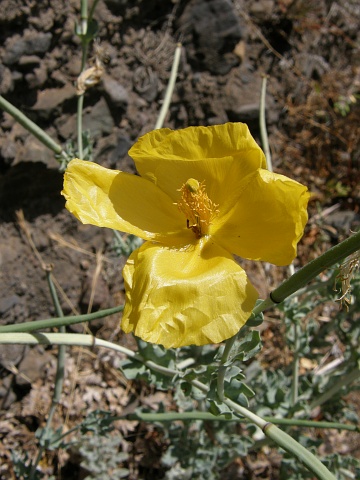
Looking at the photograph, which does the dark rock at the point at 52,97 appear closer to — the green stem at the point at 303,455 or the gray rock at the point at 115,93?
the gray rock at the point at 115,93

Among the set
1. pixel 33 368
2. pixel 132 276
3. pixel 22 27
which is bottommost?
pixel 33 368

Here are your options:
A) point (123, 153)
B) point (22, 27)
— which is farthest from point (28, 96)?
point (123, 153)

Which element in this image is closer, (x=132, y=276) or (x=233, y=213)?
(x=132, y=276)

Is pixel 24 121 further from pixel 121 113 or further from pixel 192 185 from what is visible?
pixel 121 113

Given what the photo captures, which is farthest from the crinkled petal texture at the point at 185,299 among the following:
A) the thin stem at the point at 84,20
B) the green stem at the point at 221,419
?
the thin stem at the point at 84,20

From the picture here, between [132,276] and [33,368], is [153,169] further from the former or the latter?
[33,368]
